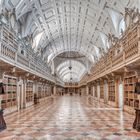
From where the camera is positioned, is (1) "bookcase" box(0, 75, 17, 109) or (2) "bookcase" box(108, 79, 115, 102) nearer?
(1) "bookcase" box(0, 75, 17, 109)

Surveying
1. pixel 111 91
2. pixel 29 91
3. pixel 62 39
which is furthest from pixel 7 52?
pixel 62 39

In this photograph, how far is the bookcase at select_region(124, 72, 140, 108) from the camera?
13266 millimetres

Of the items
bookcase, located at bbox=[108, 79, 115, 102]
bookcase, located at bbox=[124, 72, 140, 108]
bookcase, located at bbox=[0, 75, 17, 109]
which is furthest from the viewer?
bookcase, located at bbox=[108, 79, 115, 102]

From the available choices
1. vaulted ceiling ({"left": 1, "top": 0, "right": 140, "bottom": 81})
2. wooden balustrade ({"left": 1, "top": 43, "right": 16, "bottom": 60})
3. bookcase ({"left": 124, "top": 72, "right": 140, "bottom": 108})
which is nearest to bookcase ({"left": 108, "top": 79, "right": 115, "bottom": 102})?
vaulted ceiling ({"left": 1, "top": 0, "right": 140, "bottom": 81})

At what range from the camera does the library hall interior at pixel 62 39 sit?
845 centimetres

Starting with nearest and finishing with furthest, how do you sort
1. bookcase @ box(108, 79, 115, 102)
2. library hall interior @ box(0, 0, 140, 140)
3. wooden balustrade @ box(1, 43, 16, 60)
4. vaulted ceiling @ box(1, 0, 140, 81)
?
1. library hall interior @ box(0, 0, 140, 140)
2. wooden balustrade @ box(1, 43, 16, 60)
3. vaulted ceiling @ box(1, 0, 140, 81)
4. bookcase @ box(108, 79, 115, 102)

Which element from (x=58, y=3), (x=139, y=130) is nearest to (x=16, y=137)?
(x=139, y=130)

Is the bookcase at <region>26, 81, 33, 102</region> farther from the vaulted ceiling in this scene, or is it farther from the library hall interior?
the vaulted ceiling

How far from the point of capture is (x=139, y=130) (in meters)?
8.00

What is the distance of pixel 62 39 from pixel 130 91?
2146cm

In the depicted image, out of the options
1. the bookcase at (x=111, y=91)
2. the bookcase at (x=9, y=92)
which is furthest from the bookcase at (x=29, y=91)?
the bookcase at (x=111, y=91)

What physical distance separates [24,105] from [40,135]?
11.7 m

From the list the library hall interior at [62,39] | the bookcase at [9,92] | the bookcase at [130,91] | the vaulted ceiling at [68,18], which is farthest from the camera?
the vaulted ceiling at [68,18]

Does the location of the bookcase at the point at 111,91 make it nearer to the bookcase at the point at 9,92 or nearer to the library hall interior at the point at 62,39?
the library hall interior at the point at 62,39
